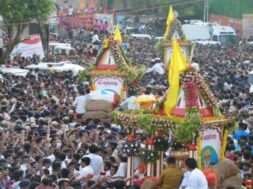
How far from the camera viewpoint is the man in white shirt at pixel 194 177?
12.7 meters

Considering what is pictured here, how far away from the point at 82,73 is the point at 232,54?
2070 centimetres

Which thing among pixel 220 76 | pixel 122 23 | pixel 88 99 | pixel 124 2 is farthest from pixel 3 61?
pixel 124 2

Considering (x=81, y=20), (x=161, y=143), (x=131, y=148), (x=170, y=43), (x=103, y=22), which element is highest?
(x=81, y=20)

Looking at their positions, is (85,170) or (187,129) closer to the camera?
(187,129)

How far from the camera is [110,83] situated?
76.5 feet

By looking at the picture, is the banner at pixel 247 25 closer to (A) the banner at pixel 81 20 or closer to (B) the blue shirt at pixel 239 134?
(A) the banner at pixel 81 20

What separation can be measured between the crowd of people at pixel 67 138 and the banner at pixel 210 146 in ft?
1.81

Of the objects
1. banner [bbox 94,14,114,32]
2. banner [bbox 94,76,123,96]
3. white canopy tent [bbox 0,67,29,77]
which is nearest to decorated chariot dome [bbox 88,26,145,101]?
banner [bbox 94,76,123,96]

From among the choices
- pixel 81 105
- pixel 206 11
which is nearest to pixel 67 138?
pixel 81 105

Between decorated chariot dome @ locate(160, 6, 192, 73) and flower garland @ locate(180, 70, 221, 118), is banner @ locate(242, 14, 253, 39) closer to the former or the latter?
decorated chariot dome @ locate(160, 6, 192, 73)

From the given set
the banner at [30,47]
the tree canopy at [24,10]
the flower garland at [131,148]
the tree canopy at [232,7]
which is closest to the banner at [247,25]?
the tree canopy at [232,7]

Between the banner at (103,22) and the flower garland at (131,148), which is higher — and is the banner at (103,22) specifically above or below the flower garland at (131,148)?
above

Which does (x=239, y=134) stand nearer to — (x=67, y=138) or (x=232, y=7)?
(x=67, y=138)

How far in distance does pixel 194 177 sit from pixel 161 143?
1.72 m
